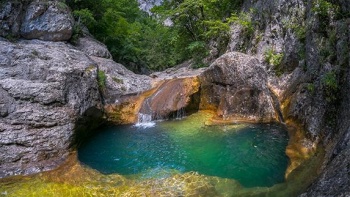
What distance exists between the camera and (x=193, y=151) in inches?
388

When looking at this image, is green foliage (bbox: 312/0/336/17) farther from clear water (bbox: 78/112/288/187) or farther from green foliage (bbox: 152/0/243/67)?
green foliage (bbox: 152/0/243/67)

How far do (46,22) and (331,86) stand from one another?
14.5m

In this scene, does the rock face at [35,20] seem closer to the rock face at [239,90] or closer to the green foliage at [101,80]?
the green foliage at [101,80]

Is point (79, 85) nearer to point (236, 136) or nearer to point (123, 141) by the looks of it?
point (123, 141)

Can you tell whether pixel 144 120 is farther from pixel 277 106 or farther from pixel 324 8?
pixel 324 8

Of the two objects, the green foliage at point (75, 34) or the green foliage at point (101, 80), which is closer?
the green foliage at point (101, 80)

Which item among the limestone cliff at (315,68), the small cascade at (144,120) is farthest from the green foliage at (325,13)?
the small cascade at (144,120)

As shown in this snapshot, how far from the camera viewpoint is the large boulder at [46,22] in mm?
15483

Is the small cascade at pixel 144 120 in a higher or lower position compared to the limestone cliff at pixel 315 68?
lower

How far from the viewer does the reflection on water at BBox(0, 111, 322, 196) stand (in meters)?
6.91

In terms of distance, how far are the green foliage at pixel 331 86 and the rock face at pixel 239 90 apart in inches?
158

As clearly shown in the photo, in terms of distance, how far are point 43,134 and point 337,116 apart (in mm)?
9217

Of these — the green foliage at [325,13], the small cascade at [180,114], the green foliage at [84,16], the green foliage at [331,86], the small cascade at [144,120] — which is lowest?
the small cascade at [144,120]

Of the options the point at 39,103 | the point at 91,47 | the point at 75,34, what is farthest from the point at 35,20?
the point at 39,103
